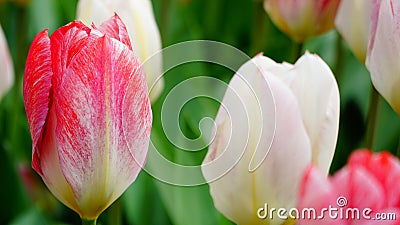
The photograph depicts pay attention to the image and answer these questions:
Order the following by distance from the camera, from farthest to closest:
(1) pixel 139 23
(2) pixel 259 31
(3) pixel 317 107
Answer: (2) pixel 259 31
(1) pixel 139 23
(3) pixel 317 107

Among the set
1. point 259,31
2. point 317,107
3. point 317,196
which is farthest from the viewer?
point 259,31

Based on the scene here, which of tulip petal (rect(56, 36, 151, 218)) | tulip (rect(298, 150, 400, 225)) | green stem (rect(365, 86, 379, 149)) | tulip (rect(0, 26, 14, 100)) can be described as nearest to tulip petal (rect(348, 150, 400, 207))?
tulip (rect(298, 150, 400, 225))

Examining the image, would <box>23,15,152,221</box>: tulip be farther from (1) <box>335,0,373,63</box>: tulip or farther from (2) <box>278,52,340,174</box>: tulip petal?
(1) <box>335,0,373,63</box>: tulip

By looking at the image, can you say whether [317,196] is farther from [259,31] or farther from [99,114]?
[259,31]

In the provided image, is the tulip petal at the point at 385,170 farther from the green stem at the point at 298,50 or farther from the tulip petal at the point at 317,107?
the green stem at the point at 298,50

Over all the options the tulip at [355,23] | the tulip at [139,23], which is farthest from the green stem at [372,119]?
the tulip at [139,23]

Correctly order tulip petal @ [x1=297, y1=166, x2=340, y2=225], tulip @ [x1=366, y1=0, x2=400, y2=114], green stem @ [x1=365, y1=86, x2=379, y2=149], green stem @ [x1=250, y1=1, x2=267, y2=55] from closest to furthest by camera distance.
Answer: tulip petal @ [x1=297, y1=166, x2=340, y2=225] < tulip @ [x1=366, y1=0, x2=400, y2=114] < green stem @ [x1=365, y1=86, x2=379, y2=149] < green stem @ [x1=250, y1=1, x2=267, y2=55]

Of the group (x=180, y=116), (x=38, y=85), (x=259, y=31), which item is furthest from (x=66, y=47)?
(x=259, y=31)
